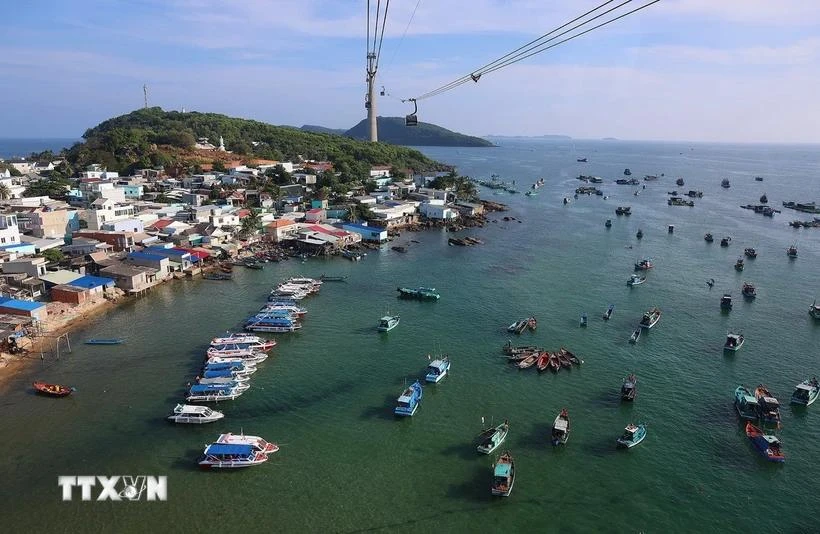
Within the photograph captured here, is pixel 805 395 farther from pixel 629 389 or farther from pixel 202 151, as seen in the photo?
pixel 202 151

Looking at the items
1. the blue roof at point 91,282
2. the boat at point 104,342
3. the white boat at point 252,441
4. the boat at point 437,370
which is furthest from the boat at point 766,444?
the blue roof at point 91,282

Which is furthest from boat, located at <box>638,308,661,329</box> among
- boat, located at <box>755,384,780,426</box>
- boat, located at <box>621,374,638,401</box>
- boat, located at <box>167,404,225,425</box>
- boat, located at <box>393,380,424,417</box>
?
boat, located at <box>167,404,225,425</box>

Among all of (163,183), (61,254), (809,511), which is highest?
(163,183)

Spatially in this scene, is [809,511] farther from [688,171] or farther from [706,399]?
[688,171]

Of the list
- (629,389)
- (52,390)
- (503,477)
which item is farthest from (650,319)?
(52,390)

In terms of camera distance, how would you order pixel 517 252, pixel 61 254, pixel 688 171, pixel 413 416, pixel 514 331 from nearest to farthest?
pixel 413 416 → pixel 514 331 → pixel 61 254 → pixel 517 252 → pixel 688 171

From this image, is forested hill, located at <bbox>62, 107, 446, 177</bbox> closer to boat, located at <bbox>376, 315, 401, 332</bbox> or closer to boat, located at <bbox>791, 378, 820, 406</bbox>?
boat, located at <bbox>376, 315, 401, 332</bbox>

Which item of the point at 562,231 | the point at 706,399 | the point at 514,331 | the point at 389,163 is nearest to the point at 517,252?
the point at 562,231
